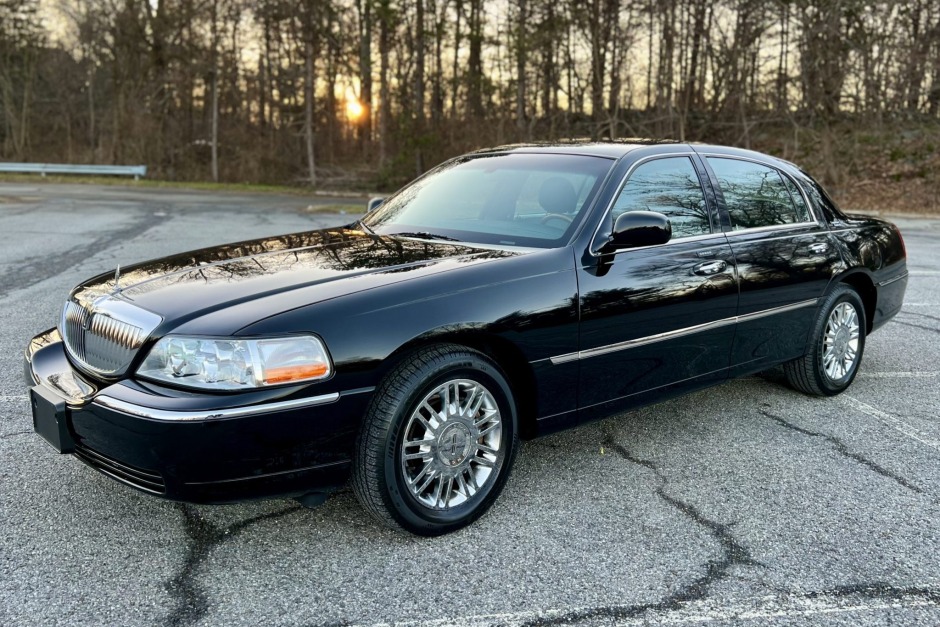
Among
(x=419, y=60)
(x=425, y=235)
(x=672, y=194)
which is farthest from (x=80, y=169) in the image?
(x=672, y=194)

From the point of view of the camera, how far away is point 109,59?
32125 mm

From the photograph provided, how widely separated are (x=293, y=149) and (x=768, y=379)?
2773cm

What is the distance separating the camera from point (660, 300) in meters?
3.78

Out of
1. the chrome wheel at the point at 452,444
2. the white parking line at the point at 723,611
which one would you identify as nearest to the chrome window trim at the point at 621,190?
the chrome wheel at the point at 452,444

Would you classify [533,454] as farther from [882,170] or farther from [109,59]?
[109,59]

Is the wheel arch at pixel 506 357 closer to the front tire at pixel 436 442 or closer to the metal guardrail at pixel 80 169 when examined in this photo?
the front tire at pixel 436 442

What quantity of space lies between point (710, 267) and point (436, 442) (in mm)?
1825

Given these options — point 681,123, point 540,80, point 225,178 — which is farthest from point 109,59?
point 681,123

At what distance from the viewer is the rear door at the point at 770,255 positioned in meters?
4.30

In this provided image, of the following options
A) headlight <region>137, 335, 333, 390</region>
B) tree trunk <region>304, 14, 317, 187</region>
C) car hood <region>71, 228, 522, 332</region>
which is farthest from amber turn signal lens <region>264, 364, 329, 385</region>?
tree trunk <region>304, 14, 317, 187</region>

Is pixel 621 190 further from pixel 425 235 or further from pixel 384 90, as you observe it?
pixel 384 90

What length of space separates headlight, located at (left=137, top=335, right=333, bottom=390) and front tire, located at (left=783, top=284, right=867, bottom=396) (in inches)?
130

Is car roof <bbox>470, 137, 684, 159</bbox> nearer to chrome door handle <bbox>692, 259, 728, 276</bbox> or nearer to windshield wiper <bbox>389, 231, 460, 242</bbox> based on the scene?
chrome door handle <bbox>692, 259, 728, 276</bbox>

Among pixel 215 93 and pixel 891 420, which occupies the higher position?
pixel 215 93
